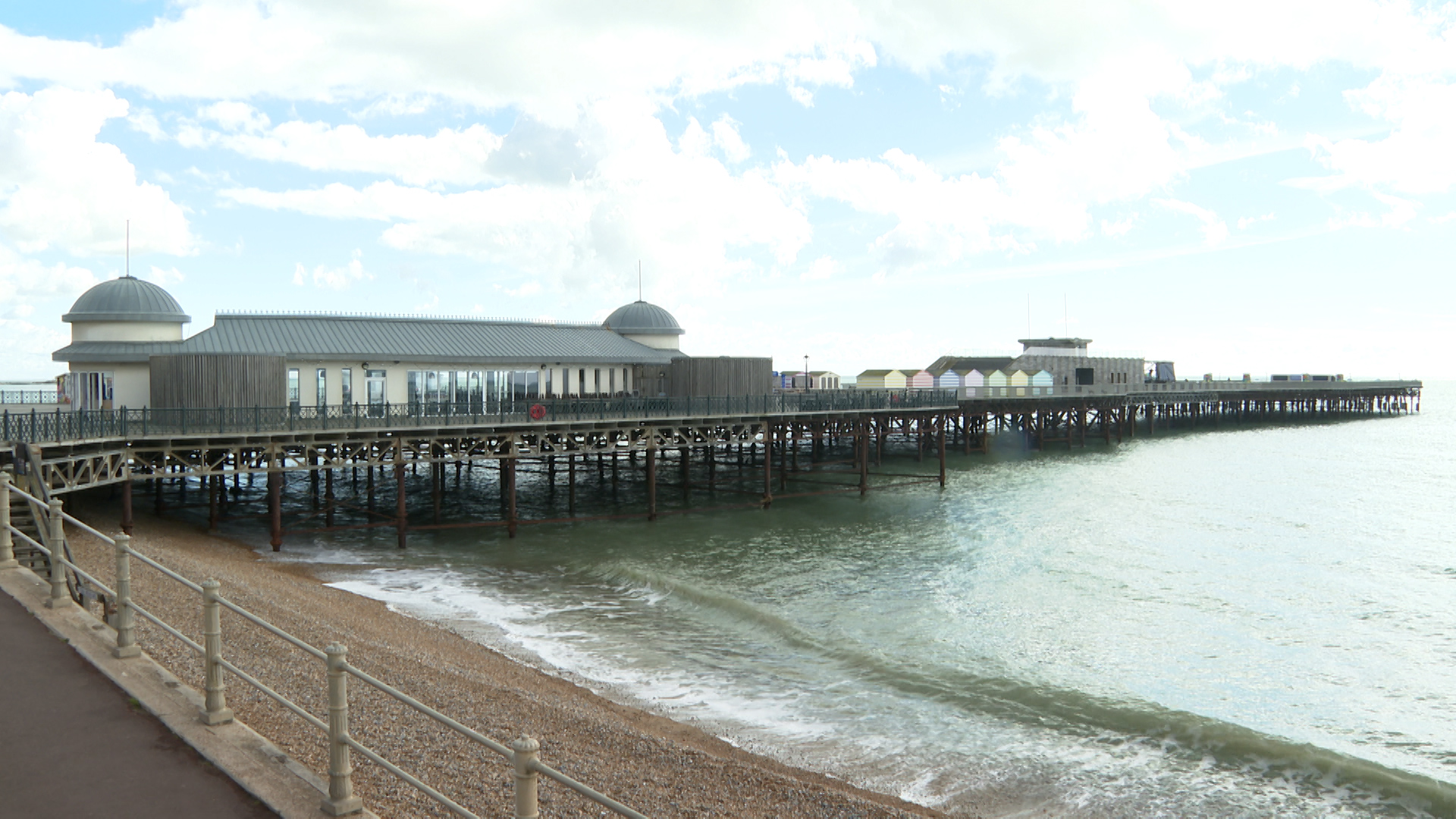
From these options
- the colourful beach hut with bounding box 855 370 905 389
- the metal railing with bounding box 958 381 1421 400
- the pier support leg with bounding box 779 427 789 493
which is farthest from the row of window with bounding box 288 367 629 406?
the colourful beach hut with bounding box 855 370 905 389

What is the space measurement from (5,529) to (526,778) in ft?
33.8

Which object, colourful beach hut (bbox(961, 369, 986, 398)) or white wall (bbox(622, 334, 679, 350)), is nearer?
white wall (bbox(622, 334, 679, 350))

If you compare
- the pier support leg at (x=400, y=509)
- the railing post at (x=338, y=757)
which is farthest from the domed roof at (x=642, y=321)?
the railing post at (x=338, y=757)

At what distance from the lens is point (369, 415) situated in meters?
31.6

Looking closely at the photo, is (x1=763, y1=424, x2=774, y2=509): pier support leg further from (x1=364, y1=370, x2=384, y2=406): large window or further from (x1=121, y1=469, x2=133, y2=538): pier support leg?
(x1=121, y1=469, x2=133, y2=538): pier support leg

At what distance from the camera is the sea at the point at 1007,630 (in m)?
14.5

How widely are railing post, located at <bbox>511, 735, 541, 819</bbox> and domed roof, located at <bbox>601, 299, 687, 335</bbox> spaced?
4233cm

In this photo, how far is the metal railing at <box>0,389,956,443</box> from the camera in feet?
77.5

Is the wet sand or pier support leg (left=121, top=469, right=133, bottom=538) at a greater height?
pier support leg (left=121, top=469, right=133, bottom=538)

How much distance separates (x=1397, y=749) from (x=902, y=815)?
32.4 ft

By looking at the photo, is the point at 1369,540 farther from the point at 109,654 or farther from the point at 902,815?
the point at 109,654

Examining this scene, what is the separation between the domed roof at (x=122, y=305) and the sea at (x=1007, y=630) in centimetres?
859

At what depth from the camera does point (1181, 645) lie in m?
21.1

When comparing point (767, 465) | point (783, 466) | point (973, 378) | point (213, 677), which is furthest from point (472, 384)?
point (973, 378)
